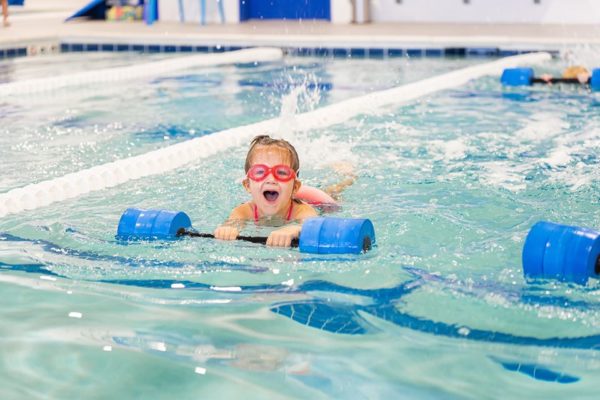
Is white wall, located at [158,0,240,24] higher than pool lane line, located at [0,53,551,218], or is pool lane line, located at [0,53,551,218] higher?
white wall, located at [158,0,240,24]

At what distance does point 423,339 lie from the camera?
325 cm

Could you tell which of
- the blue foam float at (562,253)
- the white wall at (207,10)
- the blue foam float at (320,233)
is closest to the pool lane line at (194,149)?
the blue foam float at (320,233)

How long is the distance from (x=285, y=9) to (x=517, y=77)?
770 centimetres

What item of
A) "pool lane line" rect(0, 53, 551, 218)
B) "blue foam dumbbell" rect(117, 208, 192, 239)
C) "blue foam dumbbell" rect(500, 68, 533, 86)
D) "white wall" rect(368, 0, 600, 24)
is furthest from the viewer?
"white wall" rect(368, 0, 600, 24)

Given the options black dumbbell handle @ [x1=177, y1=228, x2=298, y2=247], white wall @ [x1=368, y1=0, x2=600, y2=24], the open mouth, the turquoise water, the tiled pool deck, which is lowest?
the turquoise water

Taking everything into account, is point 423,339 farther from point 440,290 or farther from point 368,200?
point 368,200

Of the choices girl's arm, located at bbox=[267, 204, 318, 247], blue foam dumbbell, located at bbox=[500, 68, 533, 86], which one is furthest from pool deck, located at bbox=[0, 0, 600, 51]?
girl's arm, located at bbox=[267, 204, 318, 247]

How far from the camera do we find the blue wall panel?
1627 cm

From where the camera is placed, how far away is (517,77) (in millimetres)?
9633

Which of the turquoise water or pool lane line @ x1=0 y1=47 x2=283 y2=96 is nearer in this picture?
the turquoise water

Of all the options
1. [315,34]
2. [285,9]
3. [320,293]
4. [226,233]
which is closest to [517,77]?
[315,34]

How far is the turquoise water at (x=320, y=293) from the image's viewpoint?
298 cm

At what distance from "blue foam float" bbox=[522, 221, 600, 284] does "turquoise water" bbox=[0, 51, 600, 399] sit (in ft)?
0.20

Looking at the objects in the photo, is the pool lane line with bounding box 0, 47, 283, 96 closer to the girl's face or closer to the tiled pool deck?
the tiled pool deck
